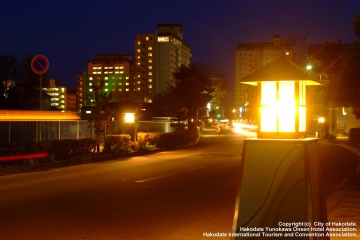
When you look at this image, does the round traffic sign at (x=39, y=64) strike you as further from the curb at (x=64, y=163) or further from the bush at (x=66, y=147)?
the curb at (x=64, y=163)

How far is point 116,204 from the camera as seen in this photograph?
410 inches

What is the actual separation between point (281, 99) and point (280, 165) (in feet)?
3.22

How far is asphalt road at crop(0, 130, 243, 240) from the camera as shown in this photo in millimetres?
7965

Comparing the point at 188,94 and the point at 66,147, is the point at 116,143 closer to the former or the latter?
the point at 66,147

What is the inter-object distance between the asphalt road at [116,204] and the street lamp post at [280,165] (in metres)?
2.39

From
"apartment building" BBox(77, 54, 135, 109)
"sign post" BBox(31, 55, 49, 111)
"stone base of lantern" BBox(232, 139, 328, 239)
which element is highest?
"apartment building" BBox(77, 54, 135, 109)

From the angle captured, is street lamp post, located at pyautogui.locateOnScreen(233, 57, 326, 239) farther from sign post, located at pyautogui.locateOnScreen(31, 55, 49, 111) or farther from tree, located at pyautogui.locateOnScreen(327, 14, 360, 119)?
tree, located at pyautogui.locateOnScreen(327, 14, 360, 119)

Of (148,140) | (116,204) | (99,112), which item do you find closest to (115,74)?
(148,140)

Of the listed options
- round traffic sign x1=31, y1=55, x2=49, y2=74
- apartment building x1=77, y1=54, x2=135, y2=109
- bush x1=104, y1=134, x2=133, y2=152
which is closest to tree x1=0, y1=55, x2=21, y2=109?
bush x1=104, y1=134, x2=133, y2=152

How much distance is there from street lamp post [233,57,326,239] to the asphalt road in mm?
2392

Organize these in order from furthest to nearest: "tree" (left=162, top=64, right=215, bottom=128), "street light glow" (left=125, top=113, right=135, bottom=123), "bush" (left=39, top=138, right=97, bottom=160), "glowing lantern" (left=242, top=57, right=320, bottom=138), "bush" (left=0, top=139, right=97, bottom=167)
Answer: "tree" (left=162, top=64, right=215, bottom=128) → "street light glow" (left=125, top=113, right=135, bottom=123) → "bush" (left=39, top=138, right=97, bottom=160) → "bush" (left=0, top=139, right=97, bottom=167) → "glowing lantern" (left=242, top=57, right=320, bottom=138)

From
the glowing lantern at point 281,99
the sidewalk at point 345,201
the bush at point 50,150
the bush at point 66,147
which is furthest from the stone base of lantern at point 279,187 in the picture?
the bush at point 66,147

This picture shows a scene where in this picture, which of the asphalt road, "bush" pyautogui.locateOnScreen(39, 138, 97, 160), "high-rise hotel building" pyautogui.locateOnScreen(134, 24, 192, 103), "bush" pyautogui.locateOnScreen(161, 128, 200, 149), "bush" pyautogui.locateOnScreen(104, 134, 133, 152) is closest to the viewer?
→ the asphalt road

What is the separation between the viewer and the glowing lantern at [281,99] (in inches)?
231
